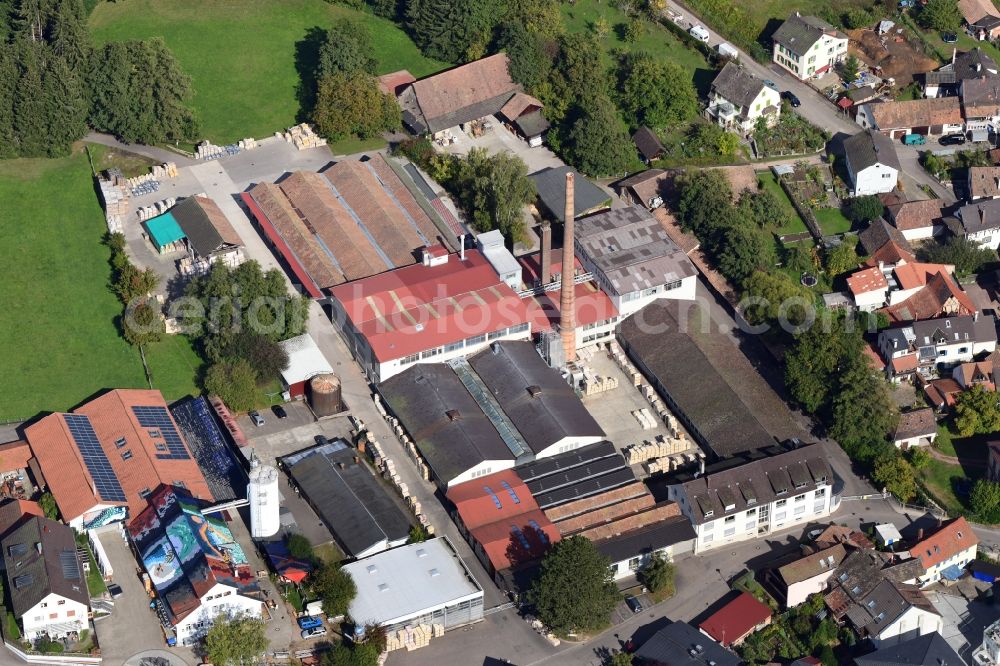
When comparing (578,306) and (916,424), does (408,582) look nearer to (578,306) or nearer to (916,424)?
(578,306)

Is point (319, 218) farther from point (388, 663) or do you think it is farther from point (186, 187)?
point (388, 663)

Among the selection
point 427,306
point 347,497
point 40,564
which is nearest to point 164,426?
point 347,497

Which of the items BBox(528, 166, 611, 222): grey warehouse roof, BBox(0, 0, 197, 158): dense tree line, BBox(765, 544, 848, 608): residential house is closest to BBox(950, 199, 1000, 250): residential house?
BBox(528, 166, 611, 222): grey warehouse roof

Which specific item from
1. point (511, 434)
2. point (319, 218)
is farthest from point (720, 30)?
point (511, 434)

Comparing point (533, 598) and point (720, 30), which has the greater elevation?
point (720, 30)

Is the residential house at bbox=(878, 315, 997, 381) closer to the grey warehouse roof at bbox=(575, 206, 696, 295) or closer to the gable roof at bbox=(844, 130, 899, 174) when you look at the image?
the grey warehouse roof at bbox=(575, 206, 696, 295)

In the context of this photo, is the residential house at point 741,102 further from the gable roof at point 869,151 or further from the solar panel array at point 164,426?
the solar panel array at point 164,426
